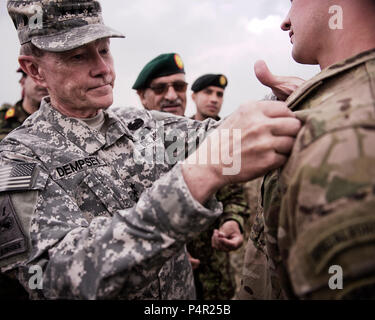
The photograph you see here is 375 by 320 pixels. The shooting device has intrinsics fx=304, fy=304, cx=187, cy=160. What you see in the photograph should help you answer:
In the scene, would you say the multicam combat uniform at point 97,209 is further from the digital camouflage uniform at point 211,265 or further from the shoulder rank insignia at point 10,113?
the shoulder rank insignia at point 10,113

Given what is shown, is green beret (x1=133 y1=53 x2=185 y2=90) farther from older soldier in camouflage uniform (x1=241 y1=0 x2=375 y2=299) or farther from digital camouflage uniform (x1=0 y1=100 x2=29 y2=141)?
older soldier in camouflage uniform (x1=241 y1=0 x2=375 y2=299)

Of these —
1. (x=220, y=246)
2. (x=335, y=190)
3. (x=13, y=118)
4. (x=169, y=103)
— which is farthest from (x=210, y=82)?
(x=335, y=190)

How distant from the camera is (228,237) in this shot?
2928 millimetres

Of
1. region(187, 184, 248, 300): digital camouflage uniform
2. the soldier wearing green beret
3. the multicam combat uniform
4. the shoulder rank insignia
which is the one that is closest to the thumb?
the multicam combat uniform

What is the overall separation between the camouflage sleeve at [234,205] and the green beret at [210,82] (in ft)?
8.02

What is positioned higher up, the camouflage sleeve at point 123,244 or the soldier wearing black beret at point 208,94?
the soldier wearing black beret at point 208,94

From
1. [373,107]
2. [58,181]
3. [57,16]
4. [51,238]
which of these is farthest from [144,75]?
[373,107]

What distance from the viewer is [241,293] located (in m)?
1.58

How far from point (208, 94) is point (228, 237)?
307 cm

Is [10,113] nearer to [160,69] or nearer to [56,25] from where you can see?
[160,69]

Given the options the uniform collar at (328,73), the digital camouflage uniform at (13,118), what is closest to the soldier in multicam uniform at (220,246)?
the uniform collar at (328,73)

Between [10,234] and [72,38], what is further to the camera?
[72,38]

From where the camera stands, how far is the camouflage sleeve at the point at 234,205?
318 centimetres

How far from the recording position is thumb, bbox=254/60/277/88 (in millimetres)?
1453
